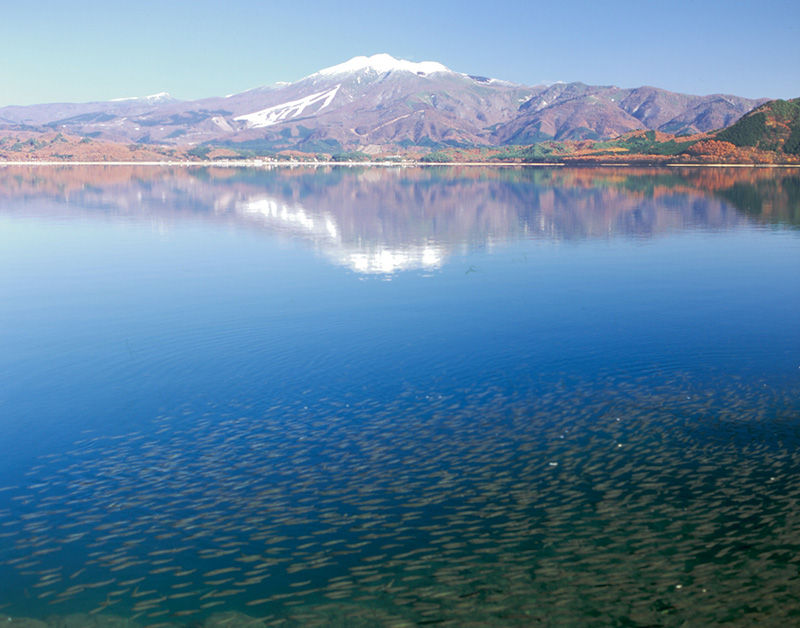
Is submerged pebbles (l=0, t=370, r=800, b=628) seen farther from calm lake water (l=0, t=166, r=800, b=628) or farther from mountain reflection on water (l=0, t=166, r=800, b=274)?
mountain reflection on water (l=0, t=166, r=800, b=274)

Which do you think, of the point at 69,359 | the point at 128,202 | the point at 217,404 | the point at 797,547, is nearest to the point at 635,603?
the point at 797,547

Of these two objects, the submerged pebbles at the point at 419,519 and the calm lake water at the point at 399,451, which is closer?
the submerged pebbles at the point at 419,519

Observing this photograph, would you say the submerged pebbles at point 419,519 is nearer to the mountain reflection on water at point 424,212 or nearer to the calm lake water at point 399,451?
the calm lake water at point 399,451

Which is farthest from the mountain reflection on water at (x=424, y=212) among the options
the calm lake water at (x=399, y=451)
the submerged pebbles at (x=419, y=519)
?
the submerged pebbles at (x=419, y=519)

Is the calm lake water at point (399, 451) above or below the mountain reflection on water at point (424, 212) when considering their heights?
below

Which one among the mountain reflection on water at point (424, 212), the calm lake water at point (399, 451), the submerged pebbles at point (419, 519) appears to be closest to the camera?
the submerged pebbles at point (419, 519)

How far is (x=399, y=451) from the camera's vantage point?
1845cm

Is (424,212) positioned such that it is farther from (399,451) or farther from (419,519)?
(419,519)

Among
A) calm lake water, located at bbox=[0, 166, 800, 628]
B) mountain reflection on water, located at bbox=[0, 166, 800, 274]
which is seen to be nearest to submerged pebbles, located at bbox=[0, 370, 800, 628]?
calm lake water, located at bbox=[0, 166, 800, 628]

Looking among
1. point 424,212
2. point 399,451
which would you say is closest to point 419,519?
point 399,451

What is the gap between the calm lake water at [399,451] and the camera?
12.9 metres

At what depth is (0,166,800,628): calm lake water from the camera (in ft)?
42.4

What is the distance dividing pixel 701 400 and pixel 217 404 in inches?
606

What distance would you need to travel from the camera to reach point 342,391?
23.0m
